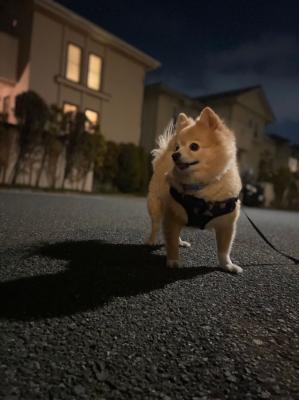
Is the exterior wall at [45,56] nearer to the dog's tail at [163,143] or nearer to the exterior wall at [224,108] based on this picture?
the dog's tail at [163,143]

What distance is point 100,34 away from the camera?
15938 mm

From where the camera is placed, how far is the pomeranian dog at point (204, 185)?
2477 mm

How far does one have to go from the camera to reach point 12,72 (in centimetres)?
1420

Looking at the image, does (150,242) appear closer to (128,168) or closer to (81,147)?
(81,147)

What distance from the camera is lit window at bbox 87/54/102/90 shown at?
16.6 m

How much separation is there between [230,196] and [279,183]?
24.1 m

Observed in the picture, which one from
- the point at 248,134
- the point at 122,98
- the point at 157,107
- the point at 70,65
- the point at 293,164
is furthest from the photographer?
the point at 293,164

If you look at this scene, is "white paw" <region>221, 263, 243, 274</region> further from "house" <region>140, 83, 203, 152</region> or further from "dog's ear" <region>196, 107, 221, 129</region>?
"house" <region>140, 83, 203, 152</region>

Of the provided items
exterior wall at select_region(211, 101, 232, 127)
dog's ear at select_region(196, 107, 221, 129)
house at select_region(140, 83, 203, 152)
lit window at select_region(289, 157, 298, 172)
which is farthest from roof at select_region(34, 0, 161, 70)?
lit window at select_region(289, 157, 298, 172)

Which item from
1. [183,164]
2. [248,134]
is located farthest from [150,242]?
[248,134]

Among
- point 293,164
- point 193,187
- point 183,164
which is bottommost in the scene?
point 193,187

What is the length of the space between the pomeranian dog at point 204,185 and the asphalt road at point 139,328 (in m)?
0.30

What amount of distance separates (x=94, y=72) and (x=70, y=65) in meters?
1.49

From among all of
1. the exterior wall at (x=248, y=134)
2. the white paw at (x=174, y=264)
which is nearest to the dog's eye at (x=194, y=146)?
the white paw at (x=174, y=264)
